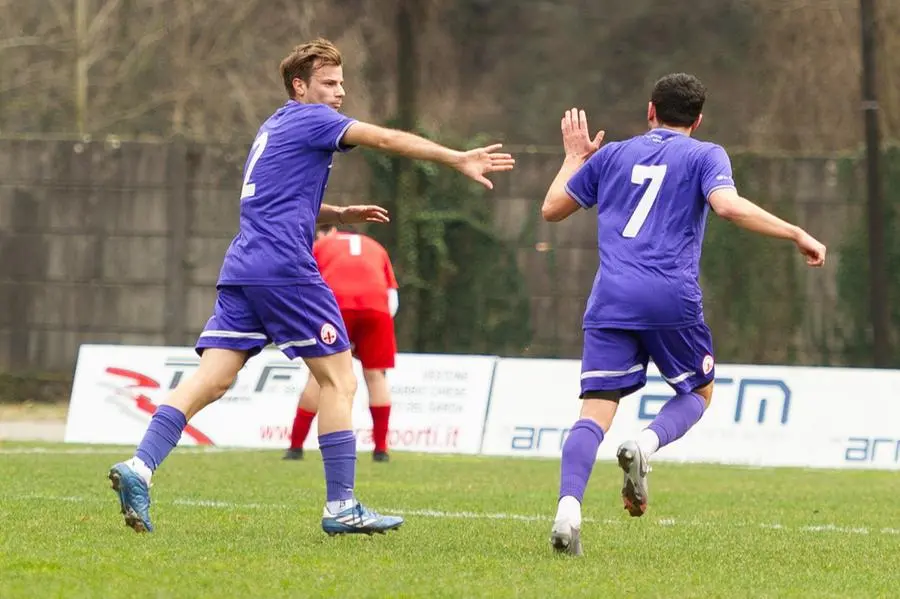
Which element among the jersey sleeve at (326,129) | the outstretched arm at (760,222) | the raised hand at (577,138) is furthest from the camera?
the raised hand at (577,138)

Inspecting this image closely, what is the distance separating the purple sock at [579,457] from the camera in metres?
7.14

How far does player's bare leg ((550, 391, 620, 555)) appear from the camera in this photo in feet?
23.1

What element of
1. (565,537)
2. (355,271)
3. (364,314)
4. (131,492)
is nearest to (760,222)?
(565,537)

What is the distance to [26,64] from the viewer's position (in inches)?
1096

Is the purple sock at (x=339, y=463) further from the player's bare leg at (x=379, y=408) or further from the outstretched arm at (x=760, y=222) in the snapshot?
the player's bare leg at (x=379, y=408)

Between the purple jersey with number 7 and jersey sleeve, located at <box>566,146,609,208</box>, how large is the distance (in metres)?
0.09

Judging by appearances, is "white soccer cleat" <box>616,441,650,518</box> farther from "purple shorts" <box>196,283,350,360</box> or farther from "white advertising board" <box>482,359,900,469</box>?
"white advertising board" <box>482,359,900,469</box>

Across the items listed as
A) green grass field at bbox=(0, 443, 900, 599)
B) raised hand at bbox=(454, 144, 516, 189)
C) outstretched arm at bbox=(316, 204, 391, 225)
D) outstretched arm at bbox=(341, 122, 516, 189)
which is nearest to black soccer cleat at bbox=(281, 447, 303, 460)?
green grass field at bbox=(0, 443, 900, 599)

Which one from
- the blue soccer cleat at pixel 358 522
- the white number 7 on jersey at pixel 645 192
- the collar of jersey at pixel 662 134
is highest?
the collar of jersey at pixel 662 134

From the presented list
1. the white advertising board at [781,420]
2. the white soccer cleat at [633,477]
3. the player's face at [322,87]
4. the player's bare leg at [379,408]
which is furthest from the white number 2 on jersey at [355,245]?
the white soccer cleat at [633,477]

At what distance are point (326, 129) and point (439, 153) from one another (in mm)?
679

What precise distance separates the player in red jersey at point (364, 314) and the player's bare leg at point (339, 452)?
5.79 m

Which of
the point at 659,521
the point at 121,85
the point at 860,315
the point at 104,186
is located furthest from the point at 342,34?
the point at 659,521

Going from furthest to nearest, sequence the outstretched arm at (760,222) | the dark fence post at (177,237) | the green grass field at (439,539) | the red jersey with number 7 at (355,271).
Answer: the dark fence post at (177,237) → the red jersey with number 7 at (355,271) → the outstretched arm at (760,222) → the green grass field at (439,539)
